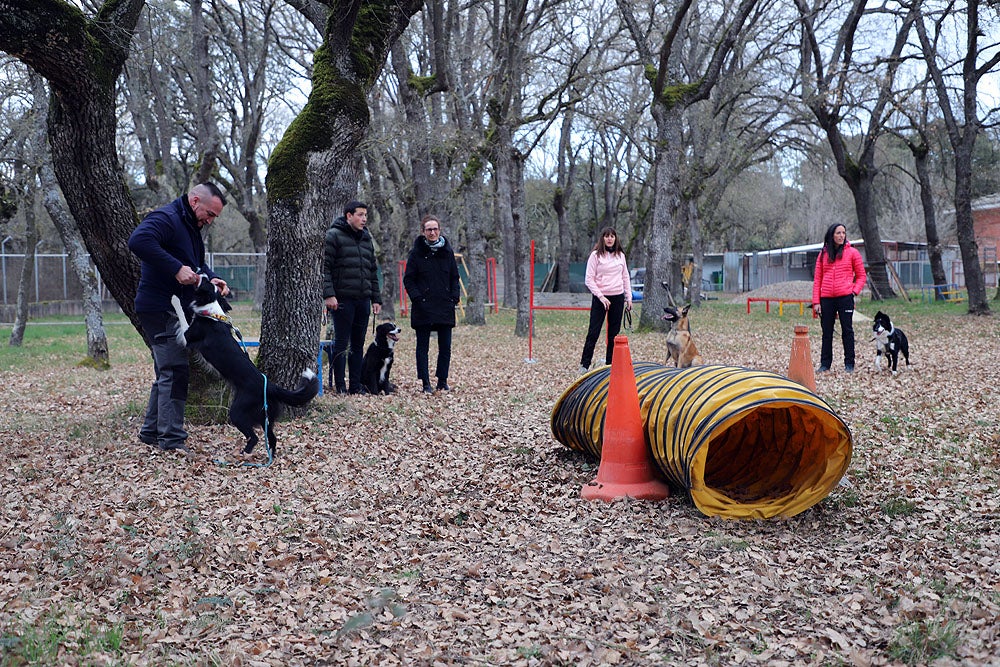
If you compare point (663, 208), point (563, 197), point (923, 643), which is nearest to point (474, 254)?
point (663, 208)

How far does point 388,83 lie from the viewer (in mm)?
24219

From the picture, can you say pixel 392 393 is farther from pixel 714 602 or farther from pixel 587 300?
pixel 587 300

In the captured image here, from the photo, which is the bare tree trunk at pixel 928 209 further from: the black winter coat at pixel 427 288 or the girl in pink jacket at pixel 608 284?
the black winter coat at pixel 427 288

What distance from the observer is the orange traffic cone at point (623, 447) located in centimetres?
501

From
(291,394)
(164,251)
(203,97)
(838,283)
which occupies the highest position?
(203,97)

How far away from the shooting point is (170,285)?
19.2 feet

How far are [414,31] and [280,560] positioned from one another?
18.2 metres

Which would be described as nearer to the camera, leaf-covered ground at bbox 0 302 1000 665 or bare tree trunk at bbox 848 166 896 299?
leaf-covered ground at bbox 0 302 1000 665

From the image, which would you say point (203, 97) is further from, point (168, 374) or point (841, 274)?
point (841, 274)

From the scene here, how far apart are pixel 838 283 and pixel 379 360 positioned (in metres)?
5.27

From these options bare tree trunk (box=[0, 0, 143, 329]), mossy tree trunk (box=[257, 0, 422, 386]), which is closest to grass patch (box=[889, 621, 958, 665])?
mossy tree trunk (box=[257, 0, 422, 386])

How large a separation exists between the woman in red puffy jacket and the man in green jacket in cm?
498

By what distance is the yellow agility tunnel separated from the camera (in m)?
4.49

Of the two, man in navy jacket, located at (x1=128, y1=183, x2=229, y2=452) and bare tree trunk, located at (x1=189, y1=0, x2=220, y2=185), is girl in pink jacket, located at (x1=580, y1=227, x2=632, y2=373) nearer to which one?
man in navy jacket, located at (x1=128, y1=183, x2=229, y2=452)
